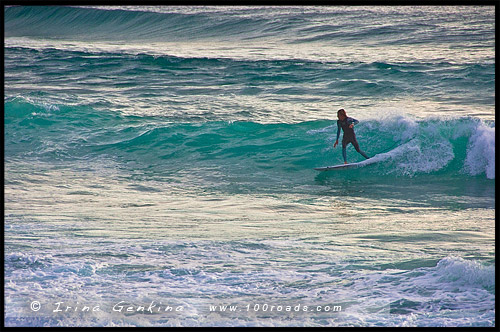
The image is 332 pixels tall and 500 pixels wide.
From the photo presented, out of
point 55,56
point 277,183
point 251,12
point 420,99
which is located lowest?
point 277,183

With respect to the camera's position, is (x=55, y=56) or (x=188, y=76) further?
(x=55, y=56)

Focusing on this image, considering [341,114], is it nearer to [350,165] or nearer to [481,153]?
[350,165]

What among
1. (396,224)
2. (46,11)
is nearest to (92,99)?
(396,224)

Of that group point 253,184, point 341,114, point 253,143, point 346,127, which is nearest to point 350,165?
point 346,127

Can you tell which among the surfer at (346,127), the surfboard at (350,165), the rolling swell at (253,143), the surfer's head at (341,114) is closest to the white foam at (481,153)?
the rolling swell at (253,143)

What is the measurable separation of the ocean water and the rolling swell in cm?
5

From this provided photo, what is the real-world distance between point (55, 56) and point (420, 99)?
17.7 meters

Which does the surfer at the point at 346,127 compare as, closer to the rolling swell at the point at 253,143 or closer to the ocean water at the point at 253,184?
the ocean water at the point at 253,184

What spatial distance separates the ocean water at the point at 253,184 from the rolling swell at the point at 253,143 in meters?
0.05

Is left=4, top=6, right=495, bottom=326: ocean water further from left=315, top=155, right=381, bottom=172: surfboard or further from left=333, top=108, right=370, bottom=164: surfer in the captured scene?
left=333, top=108, right=370, bottom=164: surfer

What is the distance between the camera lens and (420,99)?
1784cm

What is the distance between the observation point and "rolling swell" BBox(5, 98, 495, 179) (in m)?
12.1

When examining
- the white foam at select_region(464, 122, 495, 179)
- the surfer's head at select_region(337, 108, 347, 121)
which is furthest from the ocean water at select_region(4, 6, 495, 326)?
the surfer's head at select_region(337, 108, 347, 121)

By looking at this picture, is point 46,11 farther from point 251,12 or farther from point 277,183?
point 277,183
